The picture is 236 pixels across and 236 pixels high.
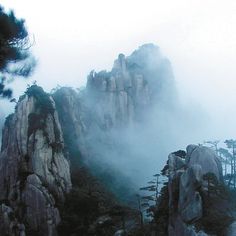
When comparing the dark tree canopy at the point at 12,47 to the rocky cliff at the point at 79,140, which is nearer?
the dark tree canopy at the point at 12,47

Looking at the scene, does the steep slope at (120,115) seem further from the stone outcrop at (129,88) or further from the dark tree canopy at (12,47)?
the dark tree canopy at (12,47)

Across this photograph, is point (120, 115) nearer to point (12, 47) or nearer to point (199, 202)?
point (199, 202)

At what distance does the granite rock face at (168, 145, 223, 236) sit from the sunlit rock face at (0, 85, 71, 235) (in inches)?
706

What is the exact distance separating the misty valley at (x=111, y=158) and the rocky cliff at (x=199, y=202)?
0.08 meters

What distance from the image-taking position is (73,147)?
81.4 meters

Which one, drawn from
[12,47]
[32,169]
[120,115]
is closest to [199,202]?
[12,47]

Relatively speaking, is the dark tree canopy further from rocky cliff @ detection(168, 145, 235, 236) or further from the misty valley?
rocky cliff @ detection(168, 145, 235, 236)

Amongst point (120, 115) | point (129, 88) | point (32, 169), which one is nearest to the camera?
point (32, 169)

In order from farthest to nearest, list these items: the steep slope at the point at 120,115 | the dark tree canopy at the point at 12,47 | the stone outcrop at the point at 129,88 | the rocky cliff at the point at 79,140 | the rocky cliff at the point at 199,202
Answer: the stone outcrop at the point at 129,88 < the steep slope at the point at 120,115 < the rocky cliff at the point at 79,140 < the rocky cliff at the point at 199,202 < the dark tree canopy at the point at 12,47

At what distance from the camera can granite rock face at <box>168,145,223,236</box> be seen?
32.9 metres

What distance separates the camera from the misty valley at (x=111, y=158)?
111 feet

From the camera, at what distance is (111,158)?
86.4 meters

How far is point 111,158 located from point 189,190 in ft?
171

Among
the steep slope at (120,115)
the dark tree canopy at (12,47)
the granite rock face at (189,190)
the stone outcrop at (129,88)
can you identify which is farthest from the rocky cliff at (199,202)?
the stone outcrop at (129,88)
